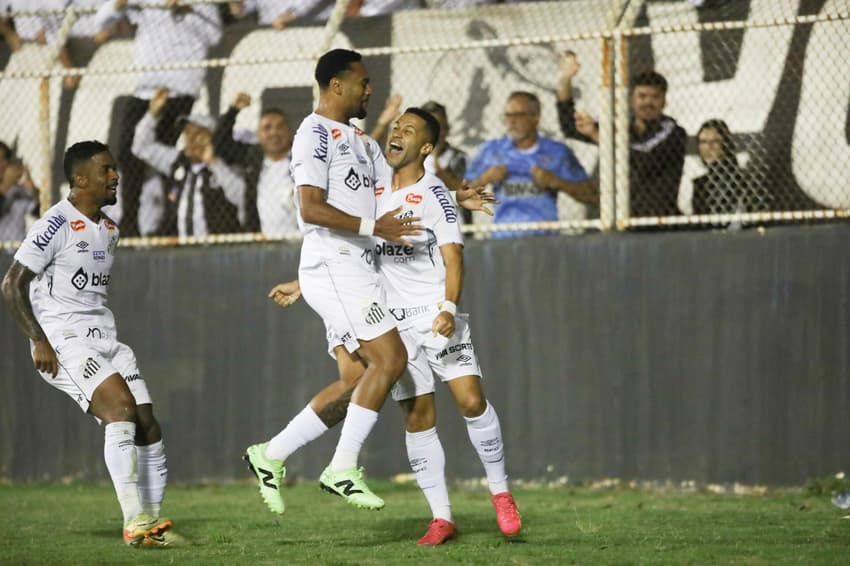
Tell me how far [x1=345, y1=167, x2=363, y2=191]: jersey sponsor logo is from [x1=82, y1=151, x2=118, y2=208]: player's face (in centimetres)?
171

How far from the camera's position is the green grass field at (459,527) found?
8023 mm

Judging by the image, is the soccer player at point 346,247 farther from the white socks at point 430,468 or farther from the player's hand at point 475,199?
the player's hand at point 475,199

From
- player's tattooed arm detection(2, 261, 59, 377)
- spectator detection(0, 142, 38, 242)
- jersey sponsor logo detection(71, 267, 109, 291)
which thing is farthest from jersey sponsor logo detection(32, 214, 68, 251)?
spectator detection(0, 142, 38, 242)

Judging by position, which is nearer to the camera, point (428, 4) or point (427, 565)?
point (427, 565)

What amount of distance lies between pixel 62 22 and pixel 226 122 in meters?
2.02

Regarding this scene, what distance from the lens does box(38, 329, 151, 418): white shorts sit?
8.99 metres

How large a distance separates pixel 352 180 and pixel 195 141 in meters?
4.95

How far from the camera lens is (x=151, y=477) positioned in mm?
9234

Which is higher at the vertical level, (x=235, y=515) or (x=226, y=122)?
(x=226, y=122)

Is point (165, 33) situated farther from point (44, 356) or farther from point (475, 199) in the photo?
Result: point (475, 199)

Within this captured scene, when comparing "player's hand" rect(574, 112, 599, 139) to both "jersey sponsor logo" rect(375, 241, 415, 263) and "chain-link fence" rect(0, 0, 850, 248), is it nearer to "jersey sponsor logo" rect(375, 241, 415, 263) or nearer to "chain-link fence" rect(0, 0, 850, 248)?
"chain-link fence" rect(0, 0, 850, 248)

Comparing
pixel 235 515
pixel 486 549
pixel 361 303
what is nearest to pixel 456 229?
pixel 361 303

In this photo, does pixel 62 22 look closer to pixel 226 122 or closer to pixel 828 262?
pixel 226 122

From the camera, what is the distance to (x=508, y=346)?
12203mm
